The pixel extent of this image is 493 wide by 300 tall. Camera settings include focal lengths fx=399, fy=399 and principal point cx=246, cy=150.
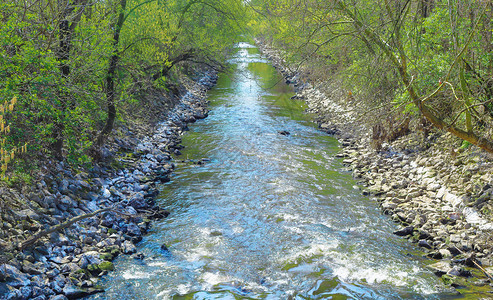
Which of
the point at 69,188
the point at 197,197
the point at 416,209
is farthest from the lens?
the point at 197,197

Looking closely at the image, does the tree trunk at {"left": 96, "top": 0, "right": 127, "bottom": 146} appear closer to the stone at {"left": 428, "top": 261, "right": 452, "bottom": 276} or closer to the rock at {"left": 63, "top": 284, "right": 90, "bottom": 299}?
the rock at {"left": 63, "top": 284, "right": 90, "bottom": 299}

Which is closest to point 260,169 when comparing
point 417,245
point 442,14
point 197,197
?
point 197,197

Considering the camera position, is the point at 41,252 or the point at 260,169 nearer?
the point at 41,252

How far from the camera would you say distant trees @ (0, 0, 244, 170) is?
671cm

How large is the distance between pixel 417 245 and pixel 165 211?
5907 millimetres

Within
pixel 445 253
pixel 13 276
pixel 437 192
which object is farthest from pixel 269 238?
pixel 13 276

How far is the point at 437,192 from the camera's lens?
33.1 feet

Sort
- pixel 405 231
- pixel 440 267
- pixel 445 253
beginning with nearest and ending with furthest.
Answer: pixel 440 267 → pixel 445 253 → pixel 405 231

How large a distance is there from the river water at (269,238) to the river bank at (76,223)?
0.40 meters

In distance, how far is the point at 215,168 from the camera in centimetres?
1299

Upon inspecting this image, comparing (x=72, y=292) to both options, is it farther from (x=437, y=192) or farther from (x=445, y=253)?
(x=437, y=192)

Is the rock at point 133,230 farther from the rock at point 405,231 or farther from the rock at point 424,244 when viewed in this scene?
the rock at point 424,244

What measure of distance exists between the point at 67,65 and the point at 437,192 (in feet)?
30.1

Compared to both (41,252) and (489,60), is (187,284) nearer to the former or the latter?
(41,252)
